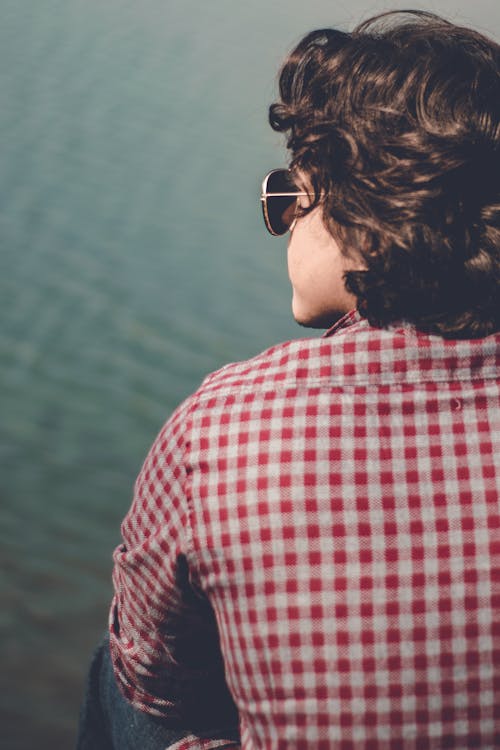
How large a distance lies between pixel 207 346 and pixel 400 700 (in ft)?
8.68

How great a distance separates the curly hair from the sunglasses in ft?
0.43

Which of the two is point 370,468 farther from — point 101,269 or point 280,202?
point 101,269

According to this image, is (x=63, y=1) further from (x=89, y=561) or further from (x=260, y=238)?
(x=89, y=561)

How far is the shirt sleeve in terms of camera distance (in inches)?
39.2

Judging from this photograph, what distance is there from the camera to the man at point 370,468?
2.97 ft

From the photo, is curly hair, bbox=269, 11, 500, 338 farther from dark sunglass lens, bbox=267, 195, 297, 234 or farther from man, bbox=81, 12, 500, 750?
dark sunglass lens, bbox=267, 195, 297, 234

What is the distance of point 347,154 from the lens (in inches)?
43.1

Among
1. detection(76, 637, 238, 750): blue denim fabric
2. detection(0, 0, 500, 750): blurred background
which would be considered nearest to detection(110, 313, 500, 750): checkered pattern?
detection(76, 637, 238, 750): blue denim fabric

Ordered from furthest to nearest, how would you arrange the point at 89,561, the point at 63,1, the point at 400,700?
the point at 63,1 → the point at 89,561 → the point at 400,700

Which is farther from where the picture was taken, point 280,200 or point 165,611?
point 280,200

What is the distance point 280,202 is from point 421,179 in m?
0.27

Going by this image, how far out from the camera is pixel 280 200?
1246 millimetres

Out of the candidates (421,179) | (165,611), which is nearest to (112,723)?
(165,611)

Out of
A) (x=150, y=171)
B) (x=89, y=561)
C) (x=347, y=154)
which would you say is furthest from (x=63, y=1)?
→ (x=347, y=154)
